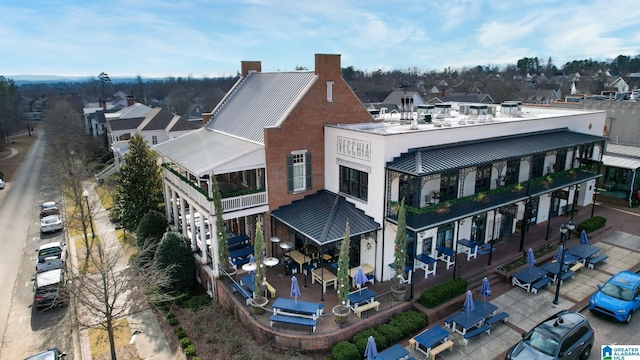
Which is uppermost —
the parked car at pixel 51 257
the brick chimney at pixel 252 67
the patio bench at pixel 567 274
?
the brick chimney at pixel 252 67

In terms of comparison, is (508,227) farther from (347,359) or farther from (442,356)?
(347,359)

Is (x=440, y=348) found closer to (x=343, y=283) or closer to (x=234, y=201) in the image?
(x=343, y=283)

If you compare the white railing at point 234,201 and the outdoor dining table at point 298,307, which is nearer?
the outdoor dining table at point 298,307

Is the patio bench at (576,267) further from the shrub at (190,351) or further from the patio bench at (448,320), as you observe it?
the shrub at (190,351)

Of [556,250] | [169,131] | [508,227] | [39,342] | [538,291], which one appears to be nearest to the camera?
[39,342]

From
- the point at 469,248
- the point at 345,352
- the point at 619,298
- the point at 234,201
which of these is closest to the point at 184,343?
the point at 345,352

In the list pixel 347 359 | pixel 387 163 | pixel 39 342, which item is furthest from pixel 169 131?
pixel 347 359

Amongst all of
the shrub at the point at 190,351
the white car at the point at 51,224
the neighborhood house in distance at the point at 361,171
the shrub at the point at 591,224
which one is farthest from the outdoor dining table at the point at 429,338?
the white car at the point at 51,224
